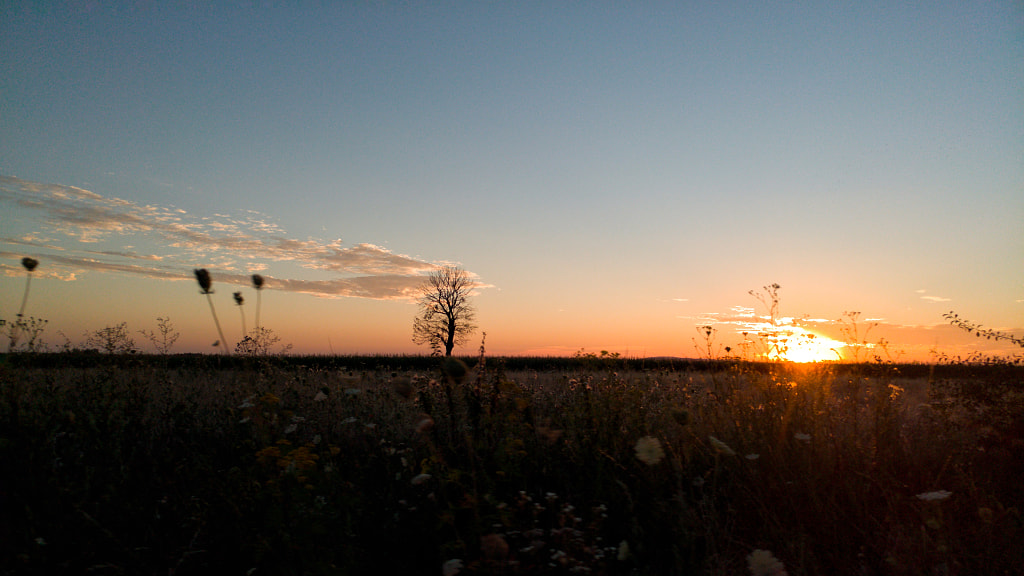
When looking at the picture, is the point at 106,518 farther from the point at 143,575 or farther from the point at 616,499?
the point at 616,499

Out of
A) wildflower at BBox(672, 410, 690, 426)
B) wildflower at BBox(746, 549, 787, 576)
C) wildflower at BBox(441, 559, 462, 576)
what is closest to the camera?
wildflower at BBox(746, 549, 787, 576)

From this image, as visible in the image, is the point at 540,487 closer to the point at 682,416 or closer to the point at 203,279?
the point at 682,416

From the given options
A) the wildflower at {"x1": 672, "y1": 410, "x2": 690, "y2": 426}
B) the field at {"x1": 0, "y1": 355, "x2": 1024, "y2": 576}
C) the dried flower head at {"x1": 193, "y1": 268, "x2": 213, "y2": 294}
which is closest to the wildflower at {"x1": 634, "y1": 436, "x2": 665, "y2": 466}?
the field at {"x1": 0, "y1": 355, "x2": 1024, "y2": 576}

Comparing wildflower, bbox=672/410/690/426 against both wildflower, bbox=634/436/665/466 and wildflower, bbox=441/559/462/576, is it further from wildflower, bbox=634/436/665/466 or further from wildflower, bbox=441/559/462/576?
wildflower, bbox=441/559/462/576

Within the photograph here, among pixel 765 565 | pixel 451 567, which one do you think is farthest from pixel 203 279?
pixel 765 565

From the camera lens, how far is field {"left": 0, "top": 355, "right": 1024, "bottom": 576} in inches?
102

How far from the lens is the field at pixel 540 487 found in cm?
259

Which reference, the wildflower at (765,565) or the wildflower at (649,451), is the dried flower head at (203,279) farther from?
the wildflower at (765,565)

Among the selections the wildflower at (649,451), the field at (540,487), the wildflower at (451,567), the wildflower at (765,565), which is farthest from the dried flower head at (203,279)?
the wildflower at (765,565)

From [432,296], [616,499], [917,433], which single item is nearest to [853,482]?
[616,499]

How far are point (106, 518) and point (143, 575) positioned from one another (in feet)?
2.69

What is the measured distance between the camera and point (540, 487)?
11.4 feet

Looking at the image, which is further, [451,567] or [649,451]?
[649,451]

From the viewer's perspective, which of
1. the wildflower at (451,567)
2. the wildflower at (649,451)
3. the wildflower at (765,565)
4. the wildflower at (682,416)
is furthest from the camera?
Answer: the wildflower at (682,416)
